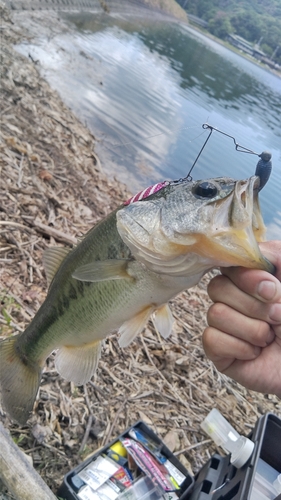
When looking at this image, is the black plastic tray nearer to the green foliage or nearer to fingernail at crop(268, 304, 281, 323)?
fingernail at crop(268, 304, 281, 323)

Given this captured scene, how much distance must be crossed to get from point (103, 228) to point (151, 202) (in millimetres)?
295

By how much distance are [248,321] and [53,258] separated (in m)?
1.06

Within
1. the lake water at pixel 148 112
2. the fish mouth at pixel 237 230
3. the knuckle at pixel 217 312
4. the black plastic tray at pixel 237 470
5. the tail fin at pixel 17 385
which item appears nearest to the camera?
the fish mouth at pixel 237 230

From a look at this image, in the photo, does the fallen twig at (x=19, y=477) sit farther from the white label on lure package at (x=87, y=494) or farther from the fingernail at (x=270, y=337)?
the fingernail at (x=270, y=337)

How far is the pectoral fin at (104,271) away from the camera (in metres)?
1.71

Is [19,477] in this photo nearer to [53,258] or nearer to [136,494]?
[136,494]

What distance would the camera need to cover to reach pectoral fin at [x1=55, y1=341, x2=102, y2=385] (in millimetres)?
2184

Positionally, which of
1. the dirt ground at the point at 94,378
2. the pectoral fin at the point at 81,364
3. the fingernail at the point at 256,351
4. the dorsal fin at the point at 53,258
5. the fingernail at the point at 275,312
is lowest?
the dirt ground at the point at 94,378

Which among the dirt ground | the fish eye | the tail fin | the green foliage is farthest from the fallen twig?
the green foliage

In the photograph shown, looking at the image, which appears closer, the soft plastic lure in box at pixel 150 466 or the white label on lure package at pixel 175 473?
the soft plastic lure in box at pixel 150 466

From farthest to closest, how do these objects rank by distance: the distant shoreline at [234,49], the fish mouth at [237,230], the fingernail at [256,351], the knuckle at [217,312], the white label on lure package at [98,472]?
the distant shoreline at [234,49]
the white label on lure package at [98,472]
the fingernail at [256,351]
the knuckle at [217,312]
the fish mouth at [237,230]

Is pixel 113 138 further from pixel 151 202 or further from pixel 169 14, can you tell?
pixel 169 14

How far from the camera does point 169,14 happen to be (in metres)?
70.9

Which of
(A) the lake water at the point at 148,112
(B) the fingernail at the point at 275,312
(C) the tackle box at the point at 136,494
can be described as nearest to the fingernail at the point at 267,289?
(B) the fingernail at the point at 275,312
